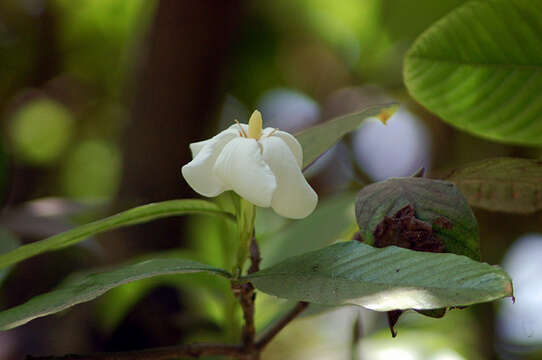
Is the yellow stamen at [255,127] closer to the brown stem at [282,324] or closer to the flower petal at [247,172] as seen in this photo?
the flower petal at [247,172]

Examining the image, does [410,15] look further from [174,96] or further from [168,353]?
[168,353]

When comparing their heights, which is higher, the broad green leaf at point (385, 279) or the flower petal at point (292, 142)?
the flower petal at point (292, 142)

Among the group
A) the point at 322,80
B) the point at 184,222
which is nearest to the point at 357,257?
the point at 184,222

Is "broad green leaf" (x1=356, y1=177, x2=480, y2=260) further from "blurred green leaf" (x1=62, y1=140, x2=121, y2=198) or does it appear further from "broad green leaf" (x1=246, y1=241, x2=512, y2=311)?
"blurred green leaf" (x1=62, y1=140, x2=121, y2=198)

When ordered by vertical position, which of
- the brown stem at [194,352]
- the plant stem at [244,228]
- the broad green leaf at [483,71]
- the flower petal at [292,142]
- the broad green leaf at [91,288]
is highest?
the broad green leaf at [483,71]

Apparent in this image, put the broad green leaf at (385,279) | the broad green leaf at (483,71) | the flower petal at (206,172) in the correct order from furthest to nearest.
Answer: the broad green leaf at (483,71)
the flower petal at (206,172)
the broad green leaf at (385,279)

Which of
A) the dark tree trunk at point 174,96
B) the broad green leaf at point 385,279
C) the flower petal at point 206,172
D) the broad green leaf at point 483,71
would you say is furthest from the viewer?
the dark tree trunk at point 174,96

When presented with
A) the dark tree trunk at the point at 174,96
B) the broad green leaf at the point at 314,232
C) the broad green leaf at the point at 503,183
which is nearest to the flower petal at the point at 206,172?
the broad green leaf at the point at 503,183
